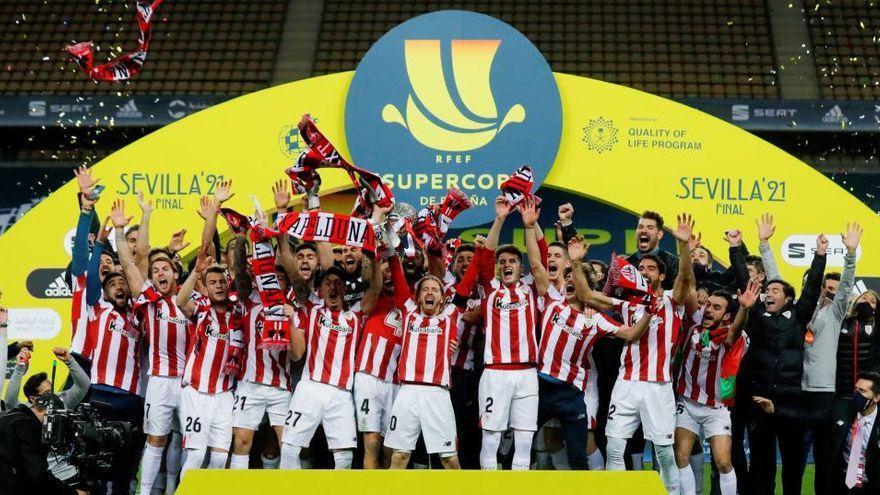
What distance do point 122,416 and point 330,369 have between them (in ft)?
5.07

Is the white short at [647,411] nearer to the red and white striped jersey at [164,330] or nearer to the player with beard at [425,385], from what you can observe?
the player with beard at [425,385]

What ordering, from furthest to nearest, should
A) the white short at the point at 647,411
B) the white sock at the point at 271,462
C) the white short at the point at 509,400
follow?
1. the white sock at the point at 271,462
2. the white short at the point at 647,411
3. the white short at the point at 509,400

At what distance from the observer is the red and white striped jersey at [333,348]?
8453 mm

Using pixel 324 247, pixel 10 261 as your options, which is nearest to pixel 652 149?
pixel 324 247

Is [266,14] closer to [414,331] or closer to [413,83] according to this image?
[413,83]

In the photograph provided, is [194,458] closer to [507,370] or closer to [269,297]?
[269,297]

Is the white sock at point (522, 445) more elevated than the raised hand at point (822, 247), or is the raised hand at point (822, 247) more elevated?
the raised hand at point (822, 247)

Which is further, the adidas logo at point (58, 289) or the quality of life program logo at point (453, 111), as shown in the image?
the adidas logo at point (58, 289)

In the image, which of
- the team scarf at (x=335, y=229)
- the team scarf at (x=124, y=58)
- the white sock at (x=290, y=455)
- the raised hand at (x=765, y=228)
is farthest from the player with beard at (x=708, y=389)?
the team scarf at (x=124, y=58)

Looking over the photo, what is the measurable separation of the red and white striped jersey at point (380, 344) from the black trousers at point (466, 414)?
525 mm

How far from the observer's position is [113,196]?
12.0m

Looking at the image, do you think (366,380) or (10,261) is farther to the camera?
(10,261)

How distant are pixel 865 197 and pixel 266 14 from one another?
7.93m

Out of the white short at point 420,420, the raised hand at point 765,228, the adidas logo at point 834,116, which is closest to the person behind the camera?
the white short at point 420,420
